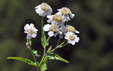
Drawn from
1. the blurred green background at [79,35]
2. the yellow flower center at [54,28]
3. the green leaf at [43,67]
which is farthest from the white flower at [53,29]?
the blurred green background at [79,35]

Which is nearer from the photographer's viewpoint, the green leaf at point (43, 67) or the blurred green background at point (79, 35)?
the green leaf at point (43, 67)

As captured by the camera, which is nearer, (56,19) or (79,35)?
(56,19)

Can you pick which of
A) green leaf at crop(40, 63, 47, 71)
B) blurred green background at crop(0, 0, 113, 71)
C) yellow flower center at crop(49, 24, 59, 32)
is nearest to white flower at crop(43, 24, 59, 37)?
yellow flower center at crop(49, 24, 59, 32)

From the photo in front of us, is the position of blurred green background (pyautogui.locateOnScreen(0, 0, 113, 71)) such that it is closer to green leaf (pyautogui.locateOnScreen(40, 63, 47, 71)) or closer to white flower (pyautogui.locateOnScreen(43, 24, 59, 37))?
green leaf (pyautogui.locateOnScreen(40, 63, 47, 71))

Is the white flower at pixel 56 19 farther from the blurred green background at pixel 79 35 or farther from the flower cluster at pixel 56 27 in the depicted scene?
the blurred green background at pixel 79 35

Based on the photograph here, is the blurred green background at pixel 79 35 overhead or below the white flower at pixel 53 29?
overhead

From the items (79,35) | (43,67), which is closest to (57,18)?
(43,67)

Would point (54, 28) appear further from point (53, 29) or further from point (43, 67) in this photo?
point (43, 67)

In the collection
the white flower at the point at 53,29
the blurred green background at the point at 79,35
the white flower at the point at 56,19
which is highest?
the blurred green background at the point at 79,35

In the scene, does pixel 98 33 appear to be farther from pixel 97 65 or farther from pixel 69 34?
pixel 69 34
